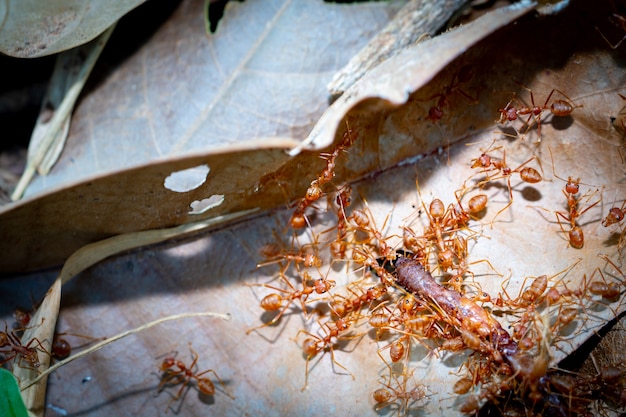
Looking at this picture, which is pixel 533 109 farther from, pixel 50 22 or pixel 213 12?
pixel 50 22

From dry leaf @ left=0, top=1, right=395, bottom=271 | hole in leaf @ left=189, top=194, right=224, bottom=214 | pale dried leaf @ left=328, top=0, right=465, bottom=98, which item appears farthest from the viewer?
dry leaf @ left=0, top=1, right=395, bottom=271

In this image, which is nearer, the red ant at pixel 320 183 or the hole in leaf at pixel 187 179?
the hole in leaf at pixel 187 179

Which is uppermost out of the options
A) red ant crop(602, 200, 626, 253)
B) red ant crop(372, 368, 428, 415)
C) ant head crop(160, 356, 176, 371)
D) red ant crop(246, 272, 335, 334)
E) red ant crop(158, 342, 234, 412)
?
red ant crop(602, 200, 626, 253)

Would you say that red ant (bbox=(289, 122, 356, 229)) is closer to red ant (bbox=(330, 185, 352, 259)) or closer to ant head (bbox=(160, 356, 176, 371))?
red ant (bbox=(330, 185, 352, 259))

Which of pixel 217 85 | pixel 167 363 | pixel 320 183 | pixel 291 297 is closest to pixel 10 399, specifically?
pixel 167 363

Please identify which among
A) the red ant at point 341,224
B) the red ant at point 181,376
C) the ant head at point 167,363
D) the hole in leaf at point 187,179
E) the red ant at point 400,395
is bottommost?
the red ant at point 400,395

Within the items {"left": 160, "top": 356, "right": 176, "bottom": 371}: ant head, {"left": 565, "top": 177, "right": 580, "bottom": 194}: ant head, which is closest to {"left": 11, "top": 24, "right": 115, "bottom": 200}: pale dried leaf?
{"left": 160, "top": 356, "right": 176, "bottom": 371}: ant head

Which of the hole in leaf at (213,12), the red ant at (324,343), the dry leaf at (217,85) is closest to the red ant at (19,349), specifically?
the dry leaf at (217,85)

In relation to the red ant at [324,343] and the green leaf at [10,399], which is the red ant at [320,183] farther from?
the green leaf at [10,399]
